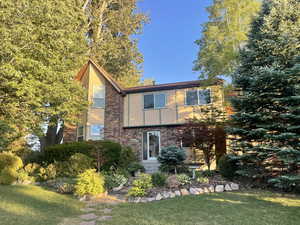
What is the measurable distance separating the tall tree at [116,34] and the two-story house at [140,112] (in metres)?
4.28

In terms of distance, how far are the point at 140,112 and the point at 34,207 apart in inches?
404

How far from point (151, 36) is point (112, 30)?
4141 mm

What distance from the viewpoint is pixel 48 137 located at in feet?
54.9

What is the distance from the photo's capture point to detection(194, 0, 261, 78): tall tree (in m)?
11.5

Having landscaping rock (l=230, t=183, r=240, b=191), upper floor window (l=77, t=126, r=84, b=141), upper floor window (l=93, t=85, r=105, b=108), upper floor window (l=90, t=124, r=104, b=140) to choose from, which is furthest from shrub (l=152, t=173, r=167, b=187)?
upper floor window (l=93, t=85, r=105, b=108)

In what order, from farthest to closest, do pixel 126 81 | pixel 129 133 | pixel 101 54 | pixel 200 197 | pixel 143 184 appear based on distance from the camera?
pixel 126 81 < pixel 101 54 < pixel 129 133 < pixel 143 184 < pixel 200 197

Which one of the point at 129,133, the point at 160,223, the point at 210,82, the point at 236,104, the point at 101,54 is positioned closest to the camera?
the point at 160,223

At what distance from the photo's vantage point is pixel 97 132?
638 inches

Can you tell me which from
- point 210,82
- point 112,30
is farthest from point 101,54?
point 210,82

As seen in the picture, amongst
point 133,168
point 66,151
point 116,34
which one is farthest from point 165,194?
point 116,34

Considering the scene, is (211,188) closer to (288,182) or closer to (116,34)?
(288,182)

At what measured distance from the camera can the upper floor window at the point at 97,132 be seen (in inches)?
633

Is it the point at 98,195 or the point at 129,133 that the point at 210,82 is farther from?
the point at 98,195

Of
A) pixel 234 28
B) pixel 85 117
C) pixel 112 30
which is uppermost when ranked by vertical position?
pixel 112 30
